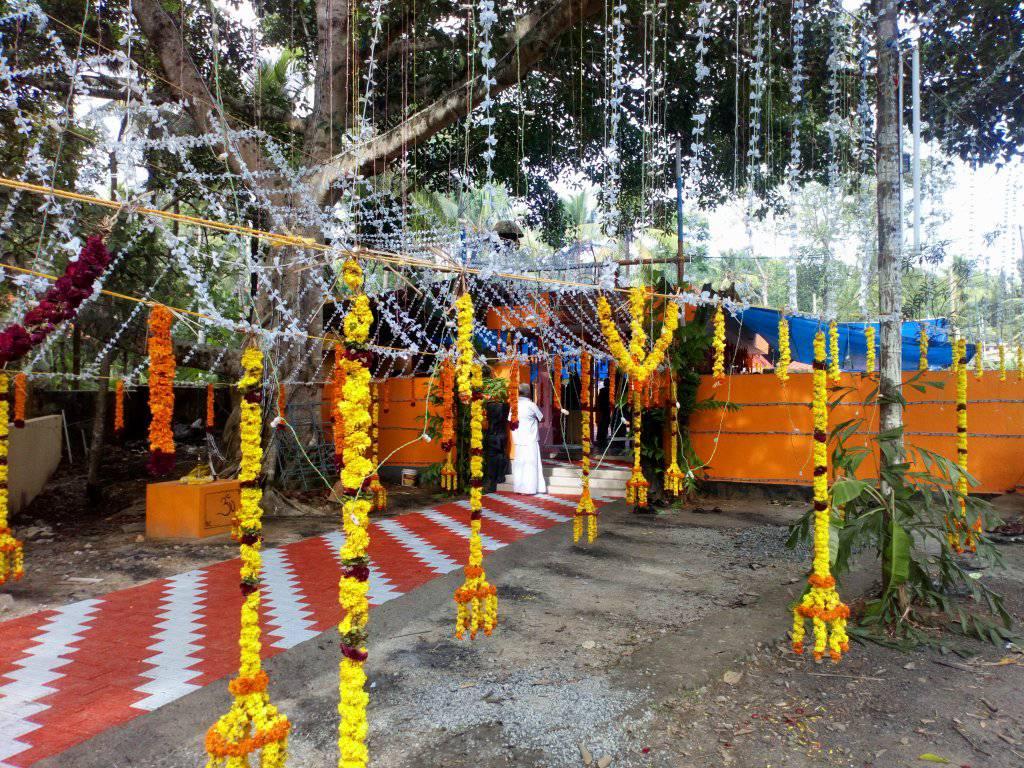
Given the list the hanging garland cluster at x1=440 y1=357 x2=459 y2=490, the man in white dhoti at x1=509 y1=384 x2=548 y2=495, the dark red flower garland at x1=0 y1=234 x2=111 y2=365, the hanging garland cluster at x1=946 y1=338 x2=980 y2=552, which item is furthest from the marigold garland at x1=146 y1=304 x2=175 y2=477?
the man in white dhoti at x1=509 y1=384 x2=548 y2=495

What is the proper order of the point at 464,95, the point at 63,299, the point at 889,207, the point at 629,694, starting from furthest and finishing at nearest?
1. the point at 464,95
2. the point at 889,207
3. the point at 629,694
4. the point at 63,299

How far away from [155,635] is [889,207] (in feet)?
19.5

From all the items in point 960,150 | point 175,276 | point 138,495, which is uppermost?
point 960,150

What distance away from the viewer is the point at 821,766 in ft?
9.86

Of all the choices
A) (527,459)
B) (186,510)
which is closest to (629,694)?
(186,510)

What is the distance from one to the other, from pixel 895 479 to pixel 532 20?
22.2 feet

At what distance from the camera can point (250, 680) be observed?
2.62 metres

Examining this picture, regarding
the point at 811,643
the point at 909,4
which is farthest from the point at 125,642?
the point at 909,4

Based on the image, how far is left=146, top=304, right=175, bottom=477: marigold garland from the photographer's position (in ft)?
14.2

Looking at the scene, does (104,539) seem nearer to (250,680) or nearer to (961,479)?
(250,680)

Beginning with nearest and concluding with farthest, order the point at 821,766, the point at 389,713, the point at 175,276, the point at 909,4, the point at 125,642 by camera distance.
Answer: the point at 821,766 < the point at 389,713 < the point at 125,642 < the point at 909,4 < the point at 175,276

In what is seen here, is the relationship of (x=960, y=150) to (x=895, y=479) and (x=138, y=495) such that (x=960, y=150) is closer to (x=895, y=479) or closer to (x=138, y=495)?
(x=895, y=479)

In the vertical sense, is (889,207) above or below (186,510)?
above

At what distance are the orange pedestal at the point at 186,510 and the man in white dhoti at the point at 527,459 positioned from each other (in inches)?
166
